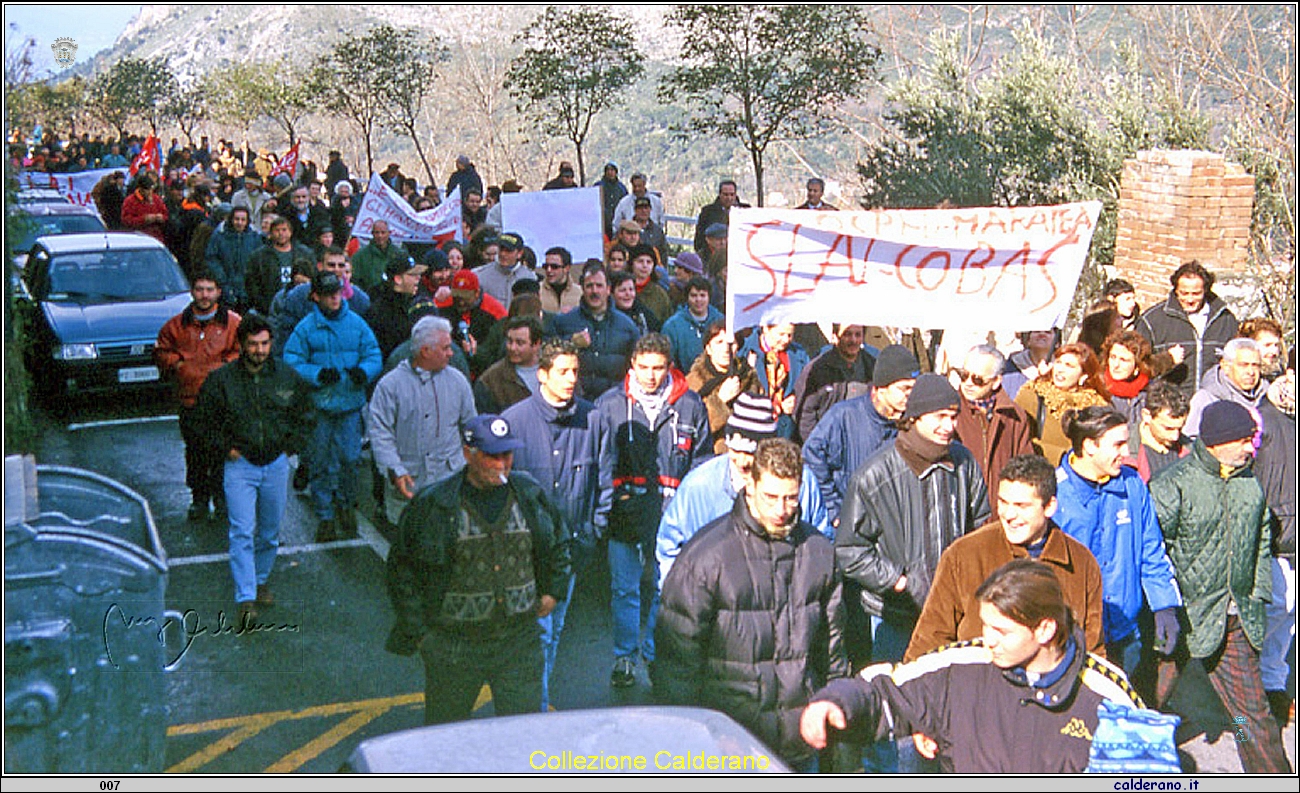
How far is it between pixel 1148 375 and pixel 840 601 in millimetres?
3697

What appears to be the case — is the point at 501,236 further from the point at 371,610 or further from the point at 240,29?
the point at 240,29

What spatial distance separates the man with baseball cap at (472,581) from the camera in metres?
5.83

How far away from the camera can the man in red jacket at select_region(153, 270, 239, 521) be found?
9758mm

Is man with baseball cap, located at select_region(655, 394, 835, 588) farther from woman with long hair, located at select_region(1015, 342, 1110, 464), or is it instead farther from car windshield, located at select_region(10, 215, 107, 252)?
car windshield, located at select_region(10, 215, 107, 252)

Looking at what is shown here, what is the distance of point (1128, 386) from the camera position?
826 cm

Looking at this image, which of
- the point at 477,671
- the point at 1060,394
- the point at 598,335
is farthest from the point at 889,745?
the point at 598,335

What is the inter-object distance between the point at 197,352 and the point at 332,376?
1.14 metres

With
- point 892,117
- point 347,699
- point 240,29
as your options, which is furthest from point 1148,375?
point 240,29

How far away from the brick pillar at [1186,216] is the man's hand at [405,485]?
820 cm

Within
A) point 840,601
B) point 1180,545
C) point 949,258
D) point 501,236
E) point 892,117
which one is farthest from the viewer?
point 892,117

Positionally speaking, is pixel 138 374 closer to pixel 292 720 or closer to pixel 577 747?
pixel 292 720

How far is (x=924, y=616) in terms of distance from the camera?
18.2 feet

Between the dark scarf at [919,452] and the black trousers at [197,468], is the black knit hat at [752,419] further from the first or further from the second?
the black trousers at [197,468]
